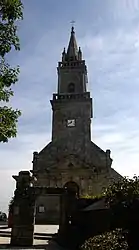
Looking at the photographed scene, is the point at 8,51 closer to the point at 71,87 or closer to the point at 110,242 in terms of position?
the point at 110,242

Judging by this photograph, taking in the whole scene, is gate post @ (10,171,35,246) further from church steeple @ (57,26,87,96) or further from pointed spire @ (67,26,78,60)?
pointed spire @ (67,26,78,60)

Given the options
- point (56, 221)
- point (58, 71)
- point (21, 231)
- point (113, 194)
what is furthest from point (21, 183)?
point (58, 71)

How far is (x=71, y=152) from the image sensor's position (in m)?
35.4

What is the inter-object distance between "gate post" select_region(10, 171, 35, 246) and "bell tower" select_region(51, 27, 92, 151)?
21.2 metres

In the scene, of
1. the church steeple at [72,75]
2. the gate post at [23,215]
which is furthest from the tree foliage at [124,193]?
the church steeple at [72,75]

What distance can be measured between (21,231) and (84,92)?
25475 mm

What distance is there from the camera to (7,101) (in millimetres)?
8703

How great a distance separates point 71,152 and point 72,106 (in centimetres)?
550

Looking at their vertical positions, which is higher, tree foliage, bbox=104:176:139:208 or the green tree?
the green tree

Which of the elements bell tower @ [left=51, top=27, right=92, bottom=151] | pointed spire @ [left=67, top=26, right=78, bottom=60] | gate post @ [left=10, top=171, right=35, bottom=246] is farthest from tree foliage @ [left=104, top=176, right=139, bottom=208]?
pointed spire @ [left=67, top=26, right=78, bottom=60]

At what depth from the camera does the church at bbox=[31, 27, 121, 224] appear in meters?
33.7

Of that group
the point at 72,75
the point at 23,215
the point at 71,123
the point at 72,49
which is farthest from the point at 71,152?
the point at 23,215

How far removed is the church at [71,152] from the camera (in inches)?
1326

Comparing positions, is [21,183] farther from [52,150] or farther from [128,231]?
[52,150]
